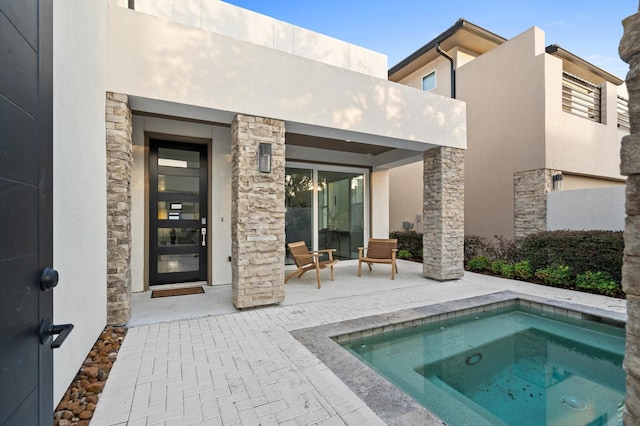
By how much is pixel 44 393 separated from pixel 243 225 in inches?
122

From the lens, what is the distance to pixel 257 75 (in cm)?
435

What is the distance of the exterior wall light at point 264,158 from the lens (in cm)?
438

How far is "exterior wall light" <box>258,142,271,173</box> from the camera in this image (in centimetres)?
438

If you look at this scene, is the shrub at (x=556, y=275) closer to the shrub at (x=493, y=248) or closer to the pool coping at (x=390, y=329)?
the shrub at (x=493, y=248)

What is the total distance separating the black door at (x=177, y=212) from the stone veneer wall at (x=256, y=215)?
1.86 m

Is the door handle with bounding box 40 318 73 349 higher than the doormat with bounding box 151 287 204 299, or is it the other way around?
the door handle with bounding box 40 318 73 349

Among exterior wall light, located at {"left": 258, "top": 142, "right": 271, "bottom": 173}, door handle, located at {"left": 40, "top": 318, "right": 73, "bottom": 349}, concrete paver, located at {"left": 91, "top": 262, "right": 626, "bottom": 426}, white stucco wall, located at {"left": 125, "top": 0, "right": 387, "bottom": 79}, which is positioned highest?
white stucco wall, located at {"left": 125, "top": 0, "right": 387, "bottom": 79}

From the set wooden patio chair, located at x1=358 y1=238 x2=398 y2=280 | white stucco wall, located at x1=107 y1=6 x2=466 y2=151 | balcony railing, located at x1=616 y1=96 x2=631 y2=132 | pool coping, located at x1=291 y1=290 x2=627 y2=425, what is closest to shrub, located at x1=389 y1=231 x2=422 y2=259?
wooden patio chair, located at x1=358 y1=238 x2=398 y2=280

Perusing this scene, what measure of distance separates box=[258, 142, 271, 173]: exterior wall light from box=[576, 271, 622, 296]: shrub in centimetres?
634

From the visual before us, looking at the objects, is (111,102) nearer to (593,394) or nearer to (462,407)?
(462,407)

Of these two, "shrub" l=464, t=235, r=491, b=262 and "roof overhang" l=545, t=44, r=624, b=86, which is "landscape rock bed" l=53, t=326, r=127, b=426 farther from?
"roof overhang" l=545, t=44, r=624, b=86

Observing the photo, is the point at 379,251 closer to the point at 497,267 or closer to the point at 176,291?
the point at 497,267

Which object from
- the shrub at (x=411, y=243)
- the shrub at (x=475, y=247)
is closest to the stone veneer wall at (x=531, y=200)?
the shrub at (x=475, y=247)

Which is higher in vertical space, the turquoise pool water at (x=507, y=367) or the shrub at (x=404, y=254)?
the shrub at (x=404, y=254)
